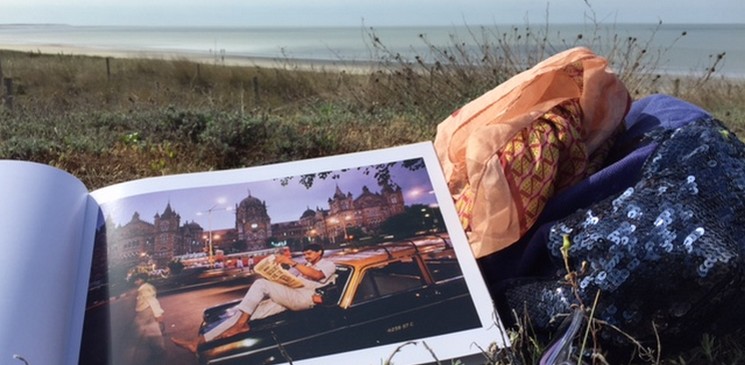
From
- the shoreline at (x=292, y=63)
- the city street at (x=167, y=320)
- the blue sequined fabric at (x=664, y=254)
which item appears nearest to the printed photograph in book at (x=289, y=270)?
the city street at (x=167, y=320)

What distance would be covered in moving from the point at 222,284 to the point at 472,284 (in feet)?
1.21

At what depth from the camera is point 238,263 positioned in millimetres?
1180

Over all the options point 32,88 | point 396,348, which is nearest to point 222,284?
point 396,348

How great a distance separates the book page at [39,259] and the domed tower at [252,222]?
238 mm

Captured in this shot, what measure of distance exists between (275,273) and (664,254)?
555mm

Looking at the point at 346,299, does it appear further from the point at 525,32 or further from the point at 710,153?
the point at 525,32

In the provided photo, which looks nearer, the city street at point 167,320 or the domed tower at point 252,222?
the city street at point 167,320

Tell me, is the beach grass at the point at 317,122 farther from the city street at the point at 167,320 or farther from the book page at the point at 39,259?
the book page at the point at 39,259

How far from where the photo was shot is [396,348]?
3.30 feet

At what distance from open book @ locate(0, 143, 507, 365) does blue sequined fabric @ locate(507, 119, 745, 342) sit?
14cm

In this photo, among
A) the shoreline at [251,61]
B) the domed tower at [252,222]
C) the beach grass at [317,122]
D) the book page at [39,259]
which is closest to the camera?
the book page at [39,259]

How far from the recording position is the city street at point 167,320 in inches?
40.4

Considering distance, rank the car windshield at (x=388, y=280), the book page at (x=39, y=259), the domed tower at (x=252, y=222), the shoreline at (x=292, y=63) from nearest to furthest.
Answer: the book page at (x=39, y=259), the car windshield at (x=388, y=280), the domed tower at (x=252, y=222), the shoreline at (x=292, y=63)

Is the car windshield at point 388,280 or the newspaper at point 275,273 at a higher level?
the newspaper at point 275,273
